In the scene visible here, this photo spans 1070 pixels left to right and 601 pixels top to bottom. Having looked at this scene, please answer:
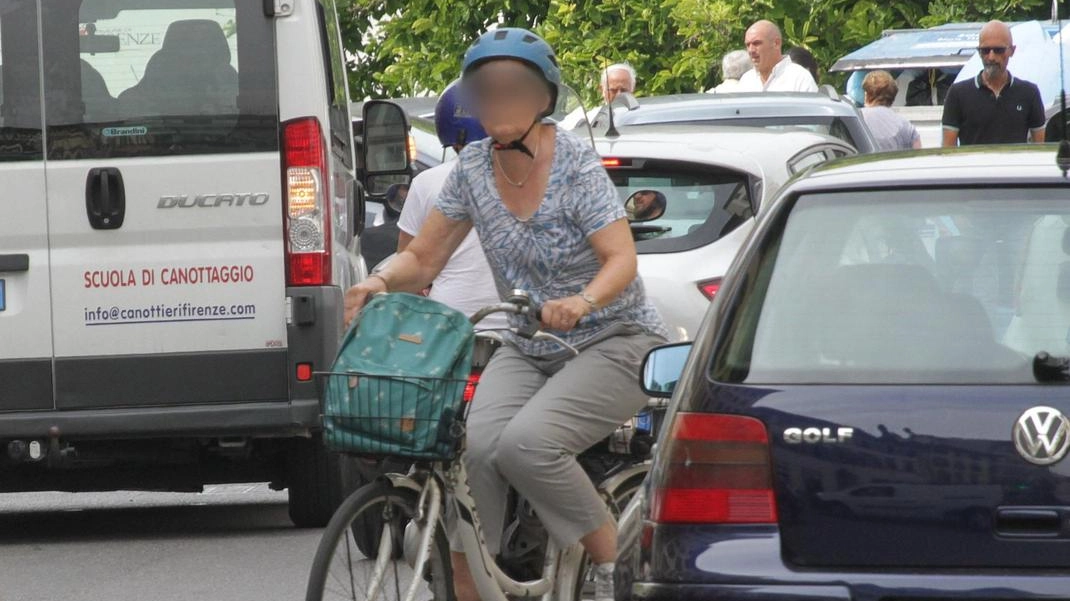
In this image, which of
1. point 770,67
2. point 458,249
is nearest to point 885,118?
point 770,67

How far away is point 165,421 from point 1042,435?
5025 millimetres

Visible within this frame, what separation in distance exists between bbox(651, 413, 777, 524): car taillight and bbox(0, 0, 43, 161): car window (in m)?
4.75

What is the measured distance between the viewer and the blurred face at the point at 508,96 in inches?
225

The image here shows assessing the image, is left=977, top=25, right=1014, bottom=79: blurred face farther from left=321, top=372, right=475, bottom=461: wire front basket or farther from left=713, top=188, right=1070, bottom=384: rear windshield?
left=713, top=188, right=1070, bottom=384: rear windshield

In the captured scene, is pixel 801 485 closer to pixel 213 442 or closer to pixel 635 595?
pixel 635 595

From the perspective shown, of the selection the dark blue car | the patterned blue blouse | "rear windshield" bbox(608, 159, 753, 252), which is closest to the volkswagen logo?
the dark blue car

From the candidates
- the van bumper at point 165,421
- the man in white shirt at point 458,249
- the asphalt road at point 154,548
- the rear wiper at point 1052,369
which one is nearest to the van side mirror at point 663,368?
the rear wiper at point 1052,369

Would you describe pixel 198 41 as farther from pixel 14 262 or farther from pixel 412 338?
pixel 412 338

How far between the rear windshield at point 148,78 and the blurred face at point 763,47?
7.63 meters

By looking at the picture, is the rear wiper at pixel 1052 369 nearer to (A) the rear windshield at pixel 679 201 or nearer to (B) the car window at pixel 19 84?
(A) the rear windshield at pixel 679 201

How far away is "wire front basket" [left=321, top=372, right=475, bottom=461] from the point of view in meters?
5.19

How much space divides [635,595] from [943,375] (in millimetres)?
741

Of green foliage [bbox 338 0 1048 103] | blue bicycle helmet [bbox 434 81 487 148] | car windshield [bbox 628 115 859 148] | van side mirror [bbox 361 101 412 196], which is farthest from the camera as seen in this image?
green foliage [bbox 338 0 1048 103]

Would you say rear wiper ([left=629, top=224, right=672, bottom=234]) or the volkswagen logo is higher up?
rear wiper ([left=629, top=224, right=672, bottom=234])
